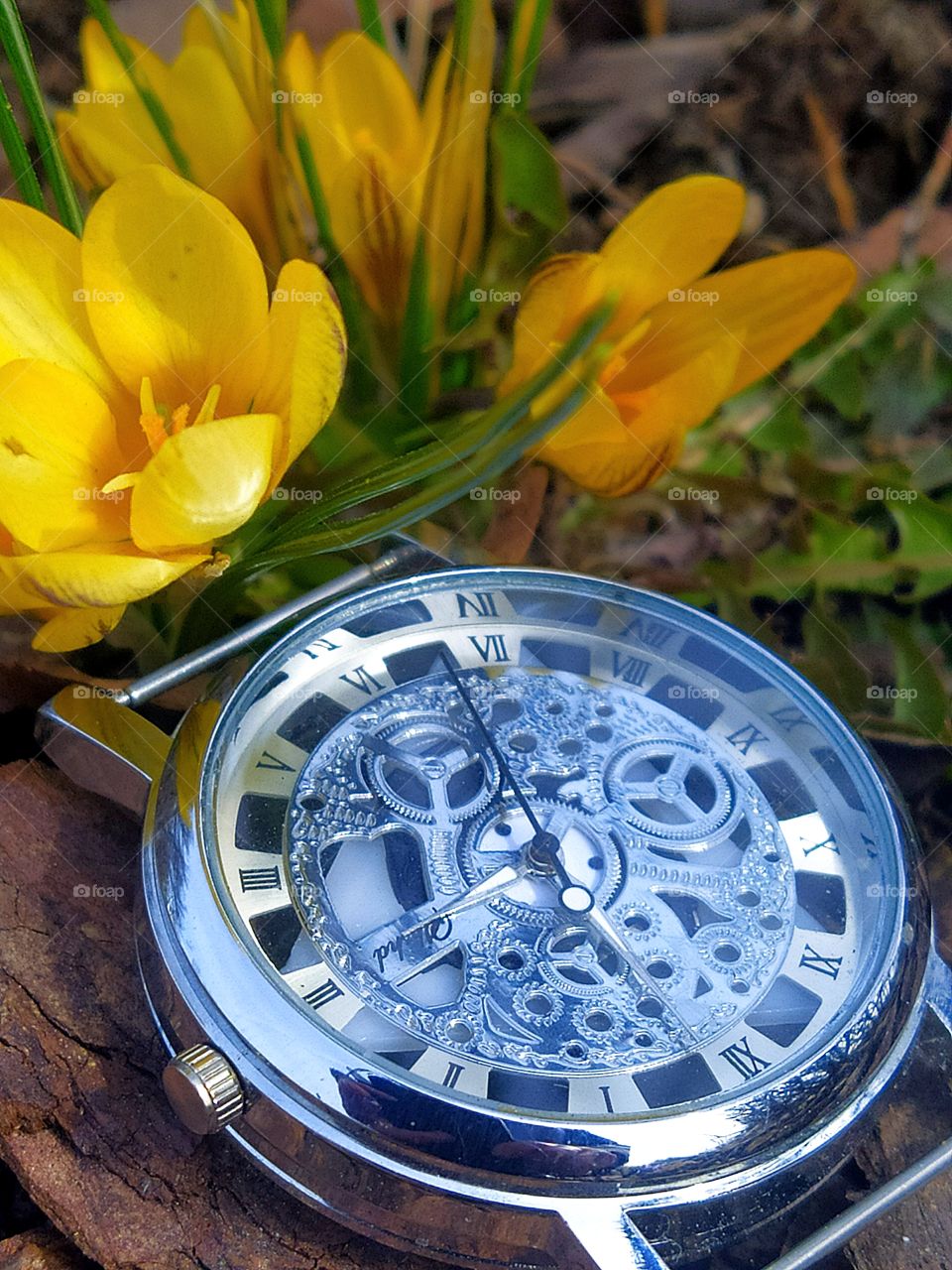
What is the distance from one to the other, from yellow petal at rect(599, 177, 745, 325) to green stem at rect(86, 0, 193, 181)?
0.27 m

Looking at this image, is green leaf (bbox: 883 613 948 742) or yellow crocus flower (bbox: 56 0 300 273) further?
green leaf (bbox: 883 613 948 742)

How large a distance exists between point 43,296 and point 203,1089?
1.34 ft

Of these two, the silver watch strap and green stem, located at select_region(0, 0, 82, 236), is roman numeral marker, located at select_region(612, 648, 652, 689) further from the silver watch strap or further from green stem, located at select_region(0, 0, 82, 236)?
green stem, located at select_region(0, 0, 82, 236)

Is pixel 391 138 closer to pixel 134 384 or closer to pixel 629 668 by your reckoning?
pixel 134 384

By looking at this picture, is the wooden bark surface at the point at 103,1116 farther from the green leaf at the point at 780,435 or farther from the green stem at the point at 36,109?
the green leaf at the point at 780,435

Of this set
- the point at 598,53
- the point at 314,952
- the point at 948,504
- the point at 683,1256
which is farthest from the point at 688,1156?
the point at 598,53

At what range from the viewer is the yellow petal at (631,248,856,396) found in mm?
775

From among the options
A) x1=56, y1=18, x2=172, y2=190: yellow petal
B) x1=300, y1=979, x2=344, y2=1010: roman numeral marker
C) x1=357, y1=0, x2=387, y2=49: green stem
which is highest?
x1=357, y1=0, x2=387, y2=49: green stem

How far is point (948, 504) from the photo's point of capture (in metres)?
1.08

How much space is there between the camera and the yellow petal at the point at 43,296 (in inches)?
27.4

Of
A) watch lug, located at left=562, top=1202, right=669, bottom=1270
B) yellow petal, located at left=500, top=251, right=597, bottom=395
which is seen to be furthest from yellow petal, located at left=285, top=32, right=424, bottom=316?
watch lug, located at left=562, top=1202, right=669, bottom=1270

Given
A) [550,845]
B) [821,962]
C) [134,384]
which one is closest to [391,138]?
[134,384]

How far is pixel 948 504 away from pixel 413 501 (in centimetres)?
60

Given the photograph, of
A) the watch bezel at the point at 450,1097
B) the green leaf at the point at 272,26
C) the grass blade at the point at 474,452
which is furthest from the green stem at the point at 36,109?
the watch bezel at the point at 450,1097
